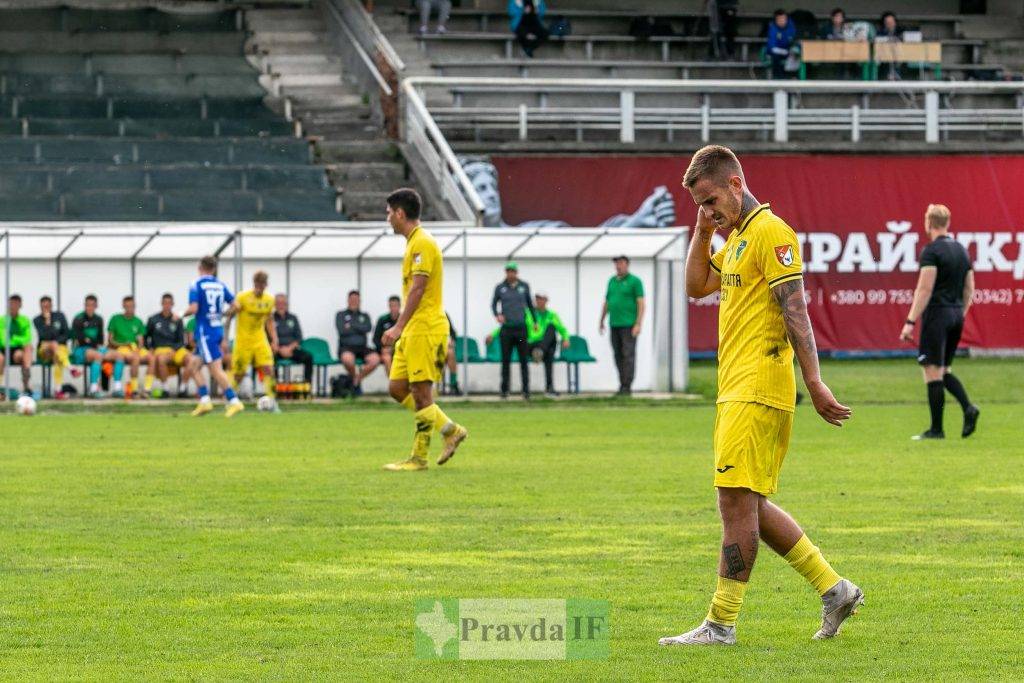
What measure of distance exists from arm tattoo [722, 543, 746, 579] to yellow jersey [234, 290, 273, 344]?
18.0 m

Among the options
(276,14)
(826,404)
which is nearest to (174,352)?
(276,14)

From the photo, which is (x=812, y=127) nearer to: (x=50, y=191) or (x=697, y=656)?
(x=50, y=191)

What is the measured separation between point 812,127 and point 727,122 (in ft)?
5.87

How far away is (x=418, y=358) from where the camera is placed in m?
14.5

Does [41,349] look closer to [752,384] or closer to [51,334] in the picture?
[51,334]

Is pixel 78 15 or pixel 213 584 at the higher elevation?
pixel 78 15

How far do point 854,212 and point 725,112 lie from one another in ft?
10.4

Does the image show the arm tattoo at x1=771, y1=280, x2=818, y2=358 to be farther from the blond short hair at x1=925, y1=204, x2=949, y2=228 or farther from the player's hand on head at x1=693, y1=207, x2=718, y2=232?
the blond short hair at x1=925, y1=204, x2=949, y2=228

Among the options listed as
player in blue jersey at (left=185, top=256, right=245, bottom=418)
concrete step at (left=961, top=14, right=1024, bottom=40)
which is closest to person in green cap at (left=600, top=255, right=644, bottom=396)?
player in blue jersey at (left=185, top=256, right=245, bottom=418)

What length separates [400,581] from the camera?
889 cm

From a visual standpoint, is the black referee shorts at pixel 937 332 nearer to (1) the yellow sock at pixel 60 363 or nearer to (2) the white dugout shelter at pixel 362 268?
(2) the white dugout shelter at pixel 362 268

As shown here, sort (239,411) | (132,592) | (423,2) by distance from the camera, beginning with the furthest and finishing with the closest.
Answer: (423,2) → (239,411) → (132,592)

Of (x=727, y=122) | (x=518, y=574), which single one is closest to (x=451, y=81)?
(x=727, y=122)

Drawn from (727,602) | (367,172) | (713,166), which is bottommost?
(727,602)
